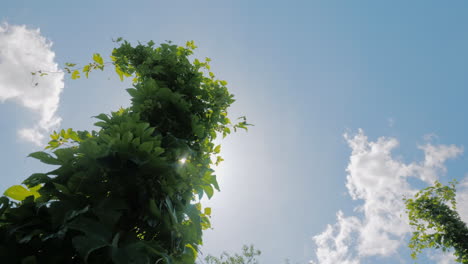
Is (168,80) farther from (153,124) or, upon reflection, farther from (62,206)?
(62,206)

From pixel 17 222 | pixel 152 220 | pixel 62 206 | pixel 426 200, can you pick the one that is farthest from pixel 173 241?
pixel 426 200

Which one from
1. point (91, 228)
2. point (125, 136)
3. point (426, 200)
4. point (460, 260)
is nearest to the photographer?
point (91, 228)

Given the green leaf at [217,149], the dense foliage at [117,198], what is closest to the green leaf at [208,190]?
the dense foliage at [117,198]

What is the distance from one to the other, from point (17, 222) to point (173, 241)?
996mm

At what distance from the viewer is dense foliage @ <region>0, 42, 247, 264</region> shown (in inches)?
59.7

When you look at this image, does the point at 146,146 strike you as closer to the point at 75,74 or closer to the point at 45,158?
the point at 45,158

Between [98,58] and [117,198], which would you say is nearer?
[117,198]

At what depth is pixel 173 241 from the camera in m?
2.03

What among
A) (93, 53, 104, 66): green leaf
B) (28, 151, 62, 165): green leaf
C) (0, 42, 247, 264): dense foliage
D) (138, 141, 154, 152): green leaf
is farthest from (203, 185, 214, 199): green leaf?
(93, 53, 104, 66): green leaf

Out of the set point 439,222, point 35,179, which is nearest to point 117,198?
point 35,179

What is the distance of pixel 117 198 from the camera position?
5.79 feet

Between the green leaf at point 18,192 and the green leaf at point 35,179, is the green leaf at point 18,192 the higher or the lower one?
the lower one

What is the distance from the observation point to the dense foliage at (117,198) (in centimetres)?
152

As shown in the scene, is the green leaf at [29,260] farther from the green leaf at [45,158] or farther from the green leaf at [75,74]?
the green leaf at [75,74]
